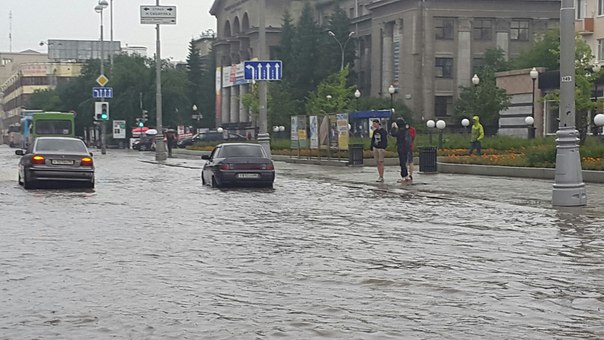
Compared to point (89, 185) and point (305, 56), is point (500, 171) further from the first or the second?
point (305, 56)

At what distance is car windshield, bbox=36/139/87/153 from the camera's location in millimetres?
26203

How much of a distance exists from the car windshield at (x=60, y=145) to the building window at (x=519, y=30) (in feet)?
224

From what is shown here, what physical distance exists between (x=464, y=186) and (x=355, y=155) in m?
13.6

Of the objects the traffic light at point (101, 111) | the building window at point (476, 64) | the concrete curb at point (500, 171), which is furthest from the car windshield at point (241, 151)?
the building window at point (476, 64)

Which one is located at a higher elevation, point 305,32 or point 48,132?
point 305,32

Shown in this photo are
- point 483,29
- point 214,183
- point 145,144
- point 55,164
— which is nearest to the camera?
point 55,164

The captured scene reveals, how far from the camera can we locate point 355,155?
39969 mm

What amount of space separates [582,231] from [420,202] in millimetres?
6809

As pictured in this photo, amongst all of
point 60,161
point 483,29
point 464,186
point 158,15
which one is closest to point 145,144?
point 483,29

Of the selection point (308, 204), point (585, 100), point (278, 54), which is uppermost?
point (278, 54)

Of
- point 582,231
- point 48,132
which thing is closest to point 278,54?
point 48,132

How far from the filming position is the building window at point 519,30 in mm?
89250

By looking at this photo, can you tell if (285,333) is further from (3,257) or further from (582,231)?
(582,231)

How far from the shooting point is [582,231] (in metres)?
15.3
